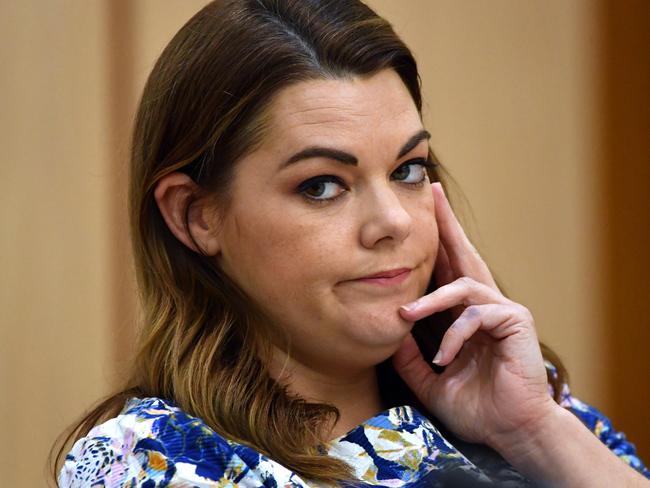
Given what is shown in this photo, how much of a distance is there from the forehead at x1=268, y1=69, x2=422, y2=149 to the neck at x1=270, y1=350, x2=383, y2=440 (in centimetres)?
39

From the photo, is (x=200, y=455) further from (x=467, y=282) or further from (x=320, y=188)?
(x=467, y=282)

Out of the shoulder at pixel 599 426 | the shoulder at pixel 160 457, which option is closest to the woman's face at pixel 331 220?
the shoulder at pixel 160 457

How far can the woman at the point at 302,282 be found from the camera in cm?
180

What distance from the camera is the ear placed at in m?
1.93

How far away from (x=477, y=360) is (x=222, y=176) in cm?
57

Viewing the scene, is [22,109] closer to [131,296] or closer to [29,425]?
[131,296]

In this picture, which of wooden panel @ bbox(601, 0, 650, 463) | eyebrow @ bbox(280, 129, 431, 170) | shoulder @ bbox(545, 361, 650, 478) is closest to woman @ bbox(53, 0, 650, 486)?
eyebrow @ bbox(280, 129, 431, 170)

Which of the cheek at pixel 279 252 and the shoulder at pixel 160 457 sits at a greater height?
the cheek at pixel 279 252

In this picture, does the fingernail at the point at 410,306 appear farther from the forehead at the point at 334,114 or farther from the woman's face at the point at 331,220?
the forehead at the point at 334,114

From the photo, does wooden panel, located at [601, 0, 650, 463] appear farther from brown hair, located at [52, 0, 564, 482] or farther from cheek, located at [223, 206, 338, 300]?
cheek, located at [223, 206, 338, 300]

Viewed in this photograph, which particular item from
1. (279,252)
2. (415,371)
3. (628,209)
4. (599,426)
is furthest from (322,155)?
(628,209)

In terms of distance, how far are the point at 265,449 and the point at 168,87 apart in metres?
0.64

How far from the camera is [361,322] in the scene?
1836 millimetres

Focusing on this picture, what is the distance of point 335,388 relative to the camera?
1.99m
